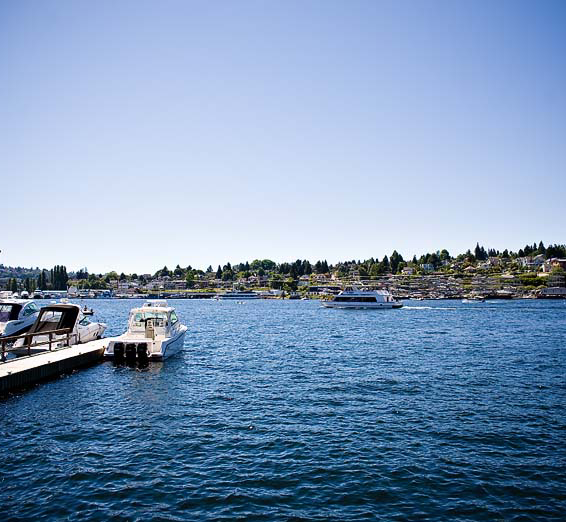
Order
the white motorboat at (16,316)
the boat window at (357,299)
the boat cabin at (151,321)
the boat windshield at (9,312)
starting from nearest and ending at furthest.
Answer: the white motorboat at (16,316), the boat cabin at (151,321), the boat windshield at (9,312), the boat window at (357,299)

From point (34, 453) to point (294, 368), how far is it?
2181 centimetres

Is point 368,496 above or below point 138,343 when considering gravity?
below

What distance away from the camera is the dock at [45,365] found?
89.0 ft

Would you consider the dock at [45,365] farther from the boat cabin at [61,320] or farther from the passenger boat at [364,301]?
the passenger boat at [364,301]

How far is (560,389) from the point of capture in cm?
2834

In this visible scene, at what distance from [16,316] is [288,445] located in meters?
35.6

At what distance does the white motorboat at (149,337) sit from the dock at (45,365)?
180 cm

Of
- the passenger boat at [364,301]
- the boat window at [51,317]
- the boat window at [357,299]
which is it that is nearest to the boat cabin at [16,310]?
the boat window at [51,317]

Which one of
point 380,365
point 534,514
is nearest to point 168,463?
point 534,514

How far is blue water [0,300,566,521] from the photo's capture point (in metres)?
13.6

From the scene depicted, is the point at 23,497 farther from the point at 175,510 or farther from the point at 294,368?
the point at 294,368

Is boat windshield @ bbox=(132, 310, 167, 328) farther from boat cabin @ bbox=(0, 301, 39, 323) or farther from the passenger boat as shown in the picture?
the passenger boat

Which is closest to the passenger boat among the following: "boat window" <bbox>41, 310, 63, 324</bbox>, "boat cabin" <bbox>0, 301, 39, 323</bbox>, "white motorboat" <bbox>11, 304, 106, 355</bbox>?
"white motorboat" <bbox>11, 304, 106, 355</bbox>

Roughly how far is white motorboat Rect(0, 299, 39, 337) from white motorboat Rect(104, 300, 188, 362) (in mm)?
9171
